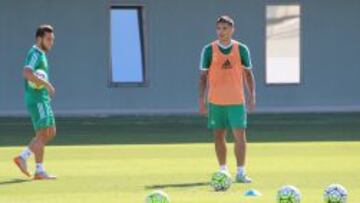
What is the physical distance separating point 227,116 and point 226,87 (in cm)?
36

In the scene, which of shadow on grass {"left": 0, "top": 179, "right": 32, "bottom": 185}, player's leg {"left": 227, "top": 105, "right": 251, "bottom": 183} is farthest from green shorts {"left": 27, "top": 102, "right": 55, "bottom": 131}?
player's leg {"left": 227, "top": 105, "right": 251, "bottom": 183}

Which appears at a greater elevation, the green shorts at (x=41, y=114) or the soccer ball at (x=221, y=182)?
the green shorts at (x=41, y=114)

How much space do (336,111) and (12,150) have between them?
11.7 meters

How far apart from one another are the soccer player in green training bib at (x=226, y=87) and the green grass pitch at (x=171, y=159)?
515 millimetres

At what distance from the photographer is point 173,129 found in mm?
22406

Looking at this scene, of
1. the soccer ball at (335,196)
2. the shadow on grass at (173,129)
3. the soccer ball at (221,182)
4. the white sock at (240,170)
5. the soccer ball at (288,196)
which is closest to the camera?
the soccer ball at (288,196)

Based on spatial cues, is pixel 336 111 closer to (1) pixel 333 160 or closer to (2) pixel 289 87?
(2) pixel 289 87

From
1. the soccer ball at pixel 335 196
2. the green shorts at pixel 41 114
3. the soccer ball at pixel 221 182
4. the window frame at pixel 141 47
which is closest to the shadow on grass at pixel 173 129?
the window frame at pixel 141 47

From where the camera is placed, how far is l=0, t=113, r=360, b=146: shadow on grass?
19831 millimetres

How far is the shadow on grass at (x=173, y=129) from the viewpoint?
1983cm

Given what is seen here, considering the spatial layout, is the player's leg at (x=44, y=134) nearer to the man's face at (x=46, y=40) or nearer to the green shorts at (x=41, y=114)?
the green shorts at (x=41, y=114)

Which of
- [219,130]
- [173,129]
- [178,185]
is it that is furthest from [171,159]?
[173,129]

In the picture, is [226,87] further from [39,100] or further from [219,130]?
[39,100]

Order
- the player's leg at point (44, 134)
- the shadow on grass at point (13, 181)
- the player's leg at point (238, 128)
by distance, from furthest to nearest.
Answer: the player's leg at point (44, 134)
the player's leg at point (238, 128)
the shadow on grass at point (13, 181)
